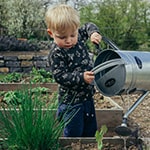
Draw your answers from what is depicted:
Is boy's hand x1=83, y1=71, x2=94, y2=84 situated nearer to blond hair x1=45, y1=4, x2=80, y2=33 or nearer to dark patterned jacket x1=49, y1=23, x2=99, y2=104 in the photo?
dark patterned jacket x1=49, y1=23, x2=99, y2=104

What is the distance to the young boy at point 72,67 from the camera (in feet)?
7.63

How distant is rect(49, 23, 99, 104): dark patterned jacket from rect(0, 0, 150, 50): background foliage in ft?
40.1

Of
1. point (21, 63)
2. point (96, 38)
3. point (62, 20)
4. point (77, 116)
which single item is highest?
point (62, 20)

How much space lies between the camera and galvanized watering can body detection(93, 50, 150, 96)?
2070mm

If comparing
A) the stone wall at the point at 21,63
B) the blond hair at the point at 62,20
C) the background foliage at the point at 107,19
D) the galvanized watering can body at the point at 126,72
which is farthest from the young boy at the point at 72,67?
the background foliage at the point at 107,19

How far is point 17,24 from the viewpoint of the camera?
15125mm

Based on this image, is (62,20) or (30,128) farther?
(62,20)

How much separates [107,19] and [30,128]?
1311cm

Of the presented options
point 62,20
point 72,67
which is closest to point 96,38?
point 72,67

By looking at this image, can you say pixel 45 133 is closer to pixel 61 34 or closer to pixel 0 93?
pixel 61 34

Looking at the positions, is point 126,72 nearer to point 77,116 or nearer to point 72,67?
point 72,67

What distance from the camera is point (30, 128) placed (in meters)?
2.16

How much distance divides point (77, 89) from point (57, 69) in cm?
21

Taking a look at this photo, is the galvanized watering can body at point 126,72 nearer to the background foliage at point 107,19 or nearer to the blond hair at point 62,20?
the blond hair at point 62,20
